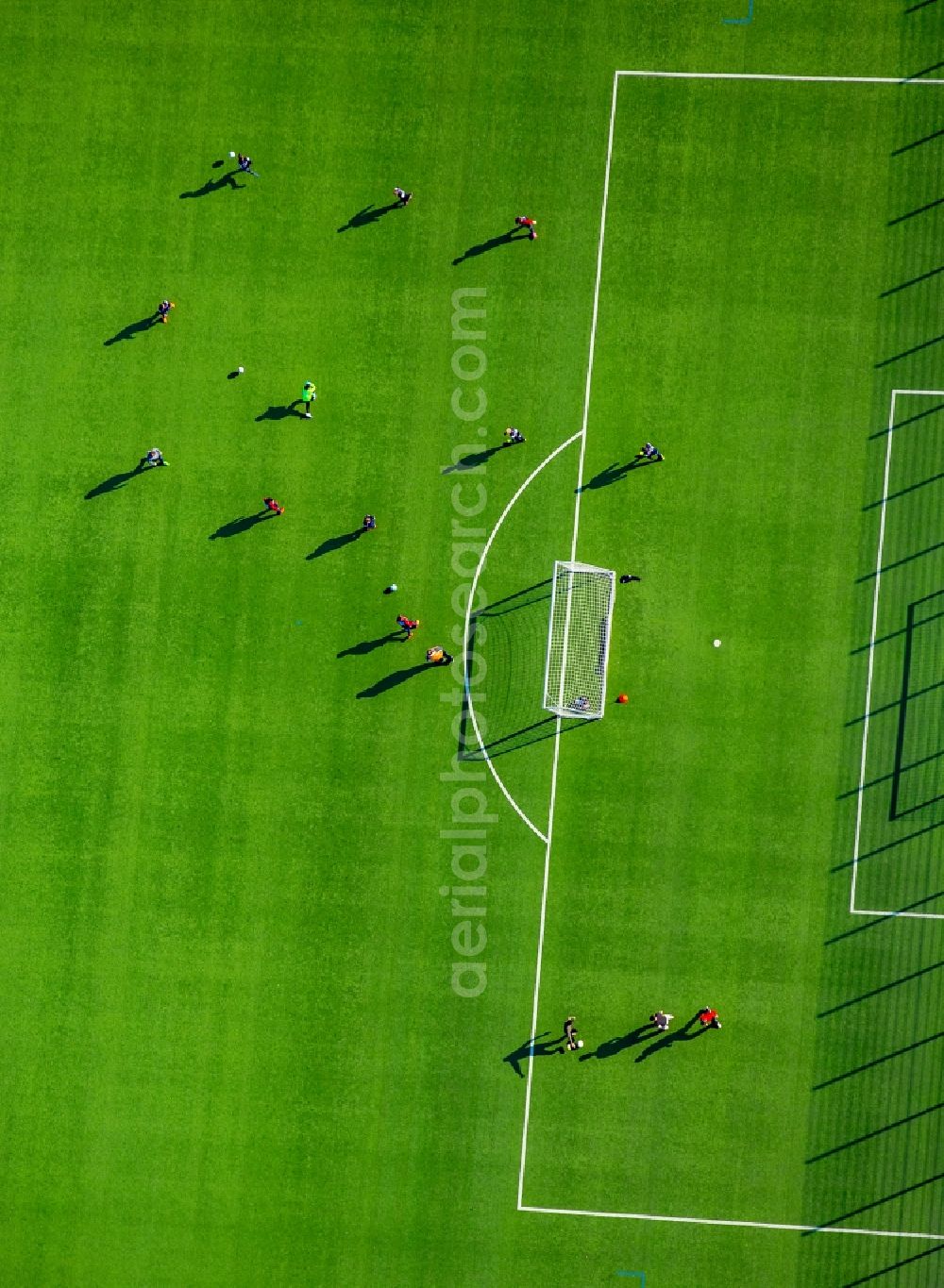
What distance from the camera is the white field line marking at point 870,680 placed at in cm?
2089

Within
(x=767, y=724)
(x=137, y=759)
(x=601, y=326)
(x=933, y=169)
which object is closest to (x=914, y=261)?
(x=933, y=169)

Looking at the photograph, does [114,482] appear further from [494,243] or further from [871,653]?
[871,653]

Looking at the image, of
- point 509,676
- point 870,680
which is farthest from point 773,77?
point 509,676

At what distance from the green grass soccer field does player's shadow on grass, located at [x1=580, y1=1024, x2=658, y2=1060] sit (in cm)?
23

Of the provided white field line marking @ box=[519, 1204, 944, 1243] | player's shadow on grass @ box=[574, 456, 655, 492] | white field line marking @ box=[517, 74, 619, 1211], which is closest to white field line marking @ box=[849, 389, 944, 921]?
player's shadow on grass @ box=[574, 456, 655, 492]

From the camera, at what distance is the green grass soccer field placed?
20922 millimetres

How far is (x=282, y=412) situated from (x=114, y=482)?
3.21 m

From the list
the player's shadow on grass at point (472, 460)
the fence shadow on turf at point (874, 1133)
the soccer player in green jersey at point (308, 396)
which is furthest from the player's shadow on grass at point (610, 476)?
the fence shadow on turf at point (874, 1133)

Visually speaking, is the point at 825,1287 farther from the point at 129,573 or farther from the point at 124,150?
the point at 124,150

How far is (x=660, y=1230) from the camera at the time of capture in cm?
2106

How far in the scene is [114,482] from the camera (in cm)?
2155

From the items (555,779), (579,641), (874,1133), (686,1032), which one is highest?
(579,641)

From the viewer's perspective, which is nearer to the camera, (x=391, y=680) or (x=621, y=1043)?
(x=621, y=1043)

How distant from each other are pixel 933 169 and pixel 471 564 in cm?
1037
